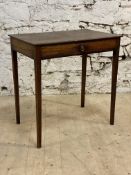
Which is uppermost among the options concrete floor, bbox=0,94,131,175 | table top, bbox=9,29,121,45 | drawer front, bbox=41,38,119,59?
table top, bbox=9,29,121,45

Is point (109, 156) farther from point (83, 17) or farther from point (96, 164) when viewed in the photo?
→ point (83, 17)

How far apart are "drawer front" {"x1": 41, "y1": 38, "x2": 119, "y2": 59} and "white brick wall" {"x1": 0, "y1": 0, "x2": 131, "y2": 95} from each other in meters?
0.69

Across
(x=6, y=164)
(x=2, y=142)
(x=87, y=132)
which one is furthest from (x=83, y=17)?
(x=6, y=164)

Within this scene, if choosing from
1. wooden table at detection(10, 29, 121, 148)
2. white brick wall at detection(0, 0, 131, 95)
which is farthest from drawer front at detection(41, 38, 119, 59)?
white brick wall at detection(0, 0, 131, 95)

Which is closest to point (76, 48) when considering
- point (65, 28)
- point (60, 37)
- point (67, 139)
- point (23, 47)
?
point (60, 37)

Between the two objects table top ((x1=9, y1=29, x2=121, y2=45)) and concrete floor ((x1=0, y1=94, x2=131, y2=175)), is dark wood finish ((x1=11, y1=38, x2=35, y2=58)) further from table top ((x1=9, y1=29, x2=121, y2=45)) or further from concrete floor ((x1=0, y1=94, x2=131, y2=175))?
concrete floor ((x1=0, y1=94, x2=131, y2=175))

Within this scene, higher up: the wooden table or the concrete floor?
the wooden table

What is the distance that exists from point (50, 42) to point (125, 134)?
0.80 m

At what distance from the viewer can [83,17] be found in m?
2.46

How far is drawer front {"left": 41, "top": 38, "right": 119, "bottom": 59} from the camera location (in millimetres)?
1624

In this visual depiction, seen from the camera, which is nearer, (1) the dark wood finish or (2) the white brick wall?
(1) the dark wood finish

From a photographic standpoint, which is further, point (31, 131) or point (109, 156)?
point (31, 131)

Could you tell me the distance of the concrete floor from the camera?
1586 millimetres

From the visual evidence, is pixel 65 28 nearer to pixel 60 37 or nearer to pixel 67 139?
pixel 60 37
